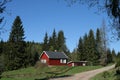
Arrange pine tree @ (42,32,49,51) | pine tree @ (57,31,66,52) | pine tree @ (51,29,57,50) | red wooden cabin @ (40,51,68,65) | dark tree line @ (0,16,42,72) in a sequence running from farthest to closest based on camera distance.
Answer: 1. pine tree @ (57,31,66,52)
2. pine tree @ (51,29,57,50)
3. pine tree @ (42,32,49,51)
4. red wooden cabin @ (40,51,68,65)
5. dark tree line @ (0,16,42,72)

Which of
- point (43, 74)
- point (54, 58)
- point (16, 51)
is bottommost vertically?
point (43, 74)

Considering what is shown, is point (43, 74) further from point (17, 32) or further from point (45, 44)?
point (45, 44)

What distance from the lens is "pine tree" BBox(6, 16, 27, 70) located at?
76012 millimetres

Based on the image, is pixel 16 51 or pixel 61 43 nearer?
pixel 16 51

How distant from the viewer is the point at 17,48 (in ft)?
255

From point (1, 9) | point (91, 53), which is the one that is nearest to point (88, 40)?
point (91, 53)

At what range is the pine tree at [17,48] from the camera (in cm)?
7601

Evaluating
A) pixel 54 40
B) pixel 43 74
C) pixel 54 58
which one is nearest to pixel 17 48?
pixel 54 58

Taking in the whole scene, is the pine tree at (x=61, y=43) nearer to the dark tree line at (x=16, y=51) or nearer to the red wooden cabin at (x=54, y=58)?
the red wooden cabin at (x=54, y=58)

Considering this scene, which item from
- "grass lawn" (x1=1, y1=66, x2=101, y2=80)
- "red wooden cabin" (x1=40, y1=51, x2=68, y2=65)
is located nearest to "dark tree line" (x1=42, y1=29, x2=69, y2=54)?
"red wooden cabin" (x1=40, y1=51, x2=68, y2=65)

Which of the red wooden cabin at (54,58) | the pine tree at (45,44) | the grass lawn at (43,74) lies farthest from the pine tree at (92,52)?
the grass lawn at (43,74)

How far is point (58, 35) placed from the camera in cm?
12862

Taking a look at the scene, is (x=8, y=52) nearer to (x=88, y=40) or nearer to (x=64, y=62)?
(x=64, y=62)

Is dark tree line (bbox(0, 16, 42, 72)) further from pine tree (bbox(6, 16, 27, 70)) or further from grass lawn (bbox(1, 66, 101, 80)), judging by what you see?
grass lawn (bbox(1, 66, 101, 80))
